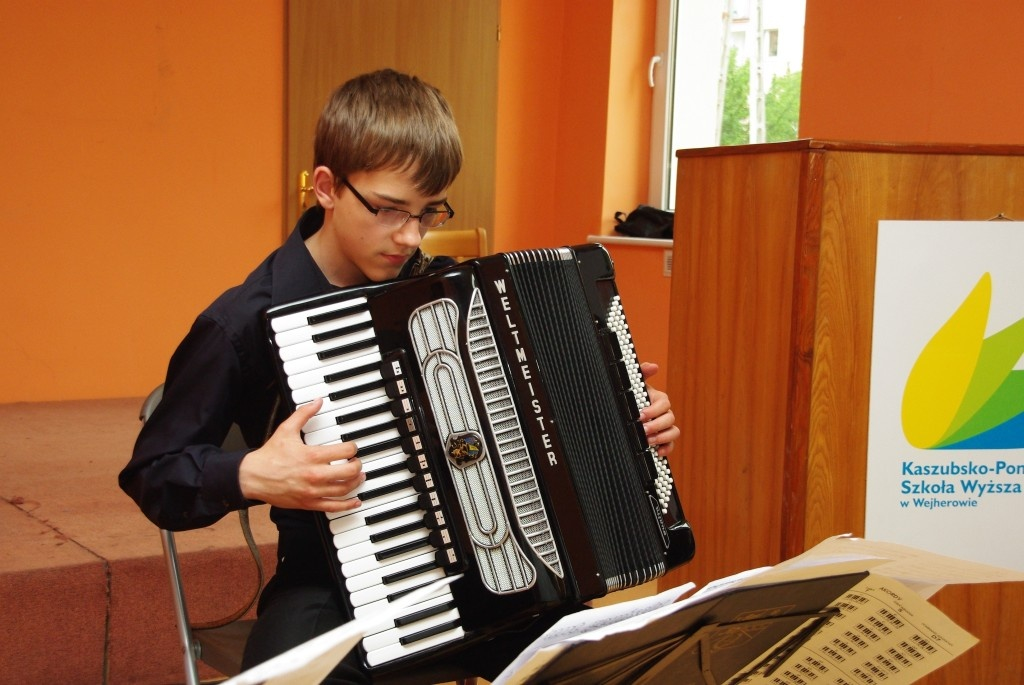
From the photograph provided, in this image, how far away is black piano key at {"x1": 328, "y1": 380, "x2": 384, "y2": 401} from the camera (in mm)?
1288

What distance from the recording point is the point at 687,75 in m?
4.55

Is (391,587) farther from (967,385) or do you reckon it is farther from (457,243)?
(457,243)

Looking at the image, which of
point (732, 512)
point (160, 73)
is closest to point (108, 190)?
point (160, 73)

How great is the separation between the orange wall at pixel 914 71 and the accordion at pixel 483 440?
1779mm

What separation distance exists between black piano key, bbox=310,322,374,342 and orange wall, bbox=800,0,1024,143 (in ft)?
6.57

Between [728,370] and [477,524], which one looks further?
[728,370]

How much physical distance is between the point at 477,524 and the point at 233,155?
2991 mm

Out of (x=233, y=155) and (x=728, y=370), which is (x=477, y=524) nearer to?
(x=728, y=370)

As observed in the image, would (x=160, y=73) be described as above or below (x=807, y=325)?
above

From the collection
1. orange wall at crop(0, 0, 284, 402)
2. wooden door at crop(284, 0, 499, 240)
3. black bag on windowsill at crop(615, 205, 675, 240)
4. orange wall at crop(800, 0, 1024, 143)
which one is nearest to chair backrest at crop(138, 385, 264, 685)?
orange wall at crop(800, 0, 1024, 143)

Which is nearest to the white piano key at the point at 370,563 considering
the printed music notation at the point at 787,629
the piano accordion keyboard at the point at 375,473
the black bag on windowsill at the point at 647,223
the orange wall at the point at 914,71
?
the piano accordion keyboard at the point at 375,473

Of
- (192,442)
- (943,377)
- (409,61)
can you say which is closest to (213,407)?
(192,442)

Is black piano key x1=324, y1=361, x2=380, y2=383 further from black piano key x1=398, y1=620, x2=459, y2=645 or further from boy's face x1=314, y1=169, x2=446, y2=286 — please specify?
black piano key x1=398, y1=620, x2=459, y2=645

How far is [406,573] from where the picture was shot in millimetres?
1280
